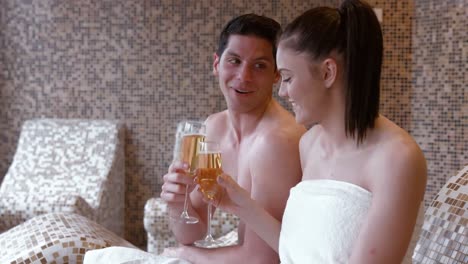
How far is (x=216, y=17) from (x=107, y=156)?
1392 millimetres

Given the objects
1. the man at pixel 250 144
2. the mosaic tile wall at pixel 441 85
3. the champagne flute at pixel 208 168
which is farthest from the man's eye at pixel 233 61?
the mosaic tile wall at pixel 441 85

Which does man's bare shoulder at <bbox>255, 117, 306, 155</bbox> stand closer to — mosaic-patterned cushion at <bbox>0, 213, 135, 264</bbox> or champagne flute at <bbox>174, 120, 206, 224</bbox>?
champagne flute at <bbox>174, 120, 206, 224</bbox>

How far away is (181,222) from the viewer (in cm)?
241

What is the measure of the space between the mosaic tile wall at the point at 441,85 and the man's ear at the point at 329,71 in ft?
11.4

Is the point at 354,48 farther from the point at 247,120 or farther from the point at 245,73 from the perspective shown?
the point at 247,120

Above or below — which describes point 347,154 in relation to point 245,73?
below

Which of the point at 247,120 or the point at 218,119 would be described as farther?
the point at 218,119

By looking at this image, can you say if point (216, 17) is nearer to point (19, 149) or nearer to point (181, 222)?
point (19, 149)

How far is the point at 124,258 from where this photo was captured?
217 cm

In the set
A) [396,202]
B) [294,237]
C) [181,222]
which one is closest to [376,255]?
[396,202]

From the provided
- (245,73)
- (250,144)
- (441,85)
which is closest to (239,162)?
(250,144)

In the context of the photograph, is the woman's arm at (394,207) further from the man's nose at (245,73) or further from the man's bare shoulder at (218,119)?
the man's bare shoulder at (218,119)

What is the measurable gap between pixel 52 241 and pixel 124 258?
0.45 m

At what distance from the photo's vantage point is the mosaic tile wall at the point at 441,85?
5.02 metres
